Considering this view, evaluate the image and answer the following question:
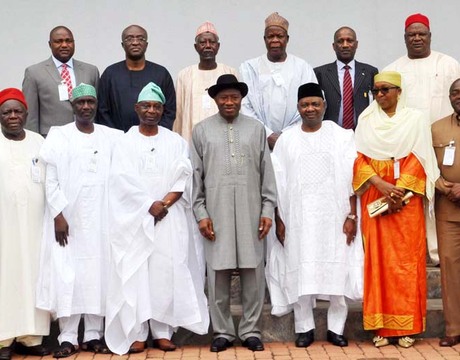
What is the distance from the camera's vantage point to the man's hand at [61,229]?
9352 millimetres

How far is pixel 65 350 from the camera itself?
925 cm

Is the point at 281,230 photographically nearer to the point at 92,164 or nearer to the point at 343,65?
the point at 92,164

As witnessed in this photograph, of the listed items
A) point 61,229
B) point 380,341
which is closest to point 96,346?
point 61,229

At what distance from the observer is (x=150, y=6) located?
38.3ft

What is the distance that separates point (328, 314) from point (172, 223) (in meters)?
1.50

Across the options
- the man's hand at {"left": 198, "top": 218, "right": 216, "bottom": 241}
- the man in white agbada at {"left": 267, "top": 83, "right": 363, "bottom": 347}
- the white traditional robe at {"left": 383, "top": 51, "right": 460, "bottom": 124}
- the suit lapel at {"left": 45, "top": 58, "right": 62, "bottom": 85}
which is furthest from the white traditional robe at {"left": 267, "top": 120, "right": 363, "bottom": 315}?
the suit lapel at {"left": 45, "top": 58, "right": 62, "bottom": 85}

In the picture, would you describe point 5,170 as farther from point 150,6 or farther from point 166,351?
point 150,6

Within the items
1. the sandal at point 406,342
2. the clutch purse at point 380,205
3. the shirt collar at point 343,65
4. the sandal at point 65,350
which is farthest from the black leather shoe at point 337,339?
the shirt collar at point 343,65

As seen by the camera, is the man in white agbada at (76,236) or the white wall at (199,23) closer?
the man in white agbada at (76,236)

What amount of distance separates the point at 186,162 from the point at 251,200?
2.04 feet

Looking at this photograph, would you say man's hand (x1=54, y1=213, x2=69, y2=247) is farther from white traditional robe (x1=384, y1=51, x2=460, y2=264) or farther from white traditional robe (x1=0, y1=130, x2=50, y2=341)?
white traditional robe (x1=384, y1=51, x2=460, y2=264)

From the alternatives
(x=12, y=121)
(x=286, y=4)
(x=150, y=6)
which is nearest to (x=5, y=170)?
(x=12, y=121)

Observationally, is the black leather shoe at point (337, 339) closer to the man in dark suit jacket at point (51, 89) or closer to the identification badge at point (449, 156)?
the identification badge at point (449, 156)

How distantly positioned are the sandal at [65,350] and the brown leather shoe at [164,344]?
663mm
